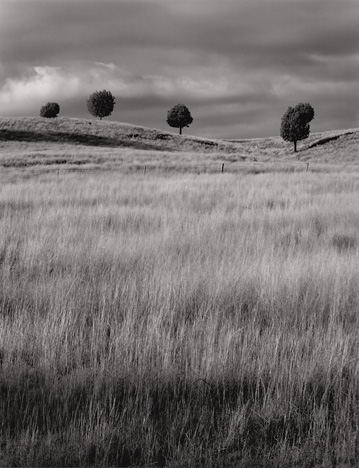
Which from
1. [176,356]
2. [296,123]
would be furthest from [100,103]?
[176,356]

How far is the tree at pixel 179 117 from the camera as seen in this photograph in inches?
3585

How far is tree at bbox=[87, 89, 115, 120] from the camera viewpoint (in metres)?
90.9

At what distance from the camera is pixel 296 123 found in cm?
7094

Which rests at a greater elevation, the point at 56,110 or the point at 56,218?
the point at 56,110

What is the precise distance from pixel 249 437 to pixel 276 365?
75 cm

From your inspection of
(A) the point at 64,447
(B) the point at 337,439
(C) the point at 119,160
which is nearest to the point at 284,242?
(B) the point at 337,439

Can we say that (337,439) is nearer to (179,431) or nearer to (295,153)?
(179,431)

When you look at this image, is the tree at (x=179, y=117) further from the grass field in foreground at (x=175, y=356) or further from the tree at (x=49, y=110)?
the grass field in foreground at (x=175, y=356)

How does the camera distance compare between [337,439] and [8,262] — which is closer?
[337,439]

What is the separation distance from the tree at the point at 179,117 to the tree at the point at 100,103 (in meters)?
11.5

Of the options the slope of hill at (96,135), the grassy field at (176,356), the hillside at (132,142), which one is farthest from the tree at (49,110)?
the grassy field at (176,356)

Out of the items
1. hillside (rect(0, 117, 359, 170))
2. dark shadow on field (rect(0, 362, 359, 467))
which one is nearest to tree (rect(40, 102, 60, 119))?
hillside (rect(0, 117, 359, 170))

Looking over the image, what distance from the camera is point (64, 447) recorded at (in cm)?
254

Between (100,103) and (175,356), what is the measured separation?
92293 millimetres
